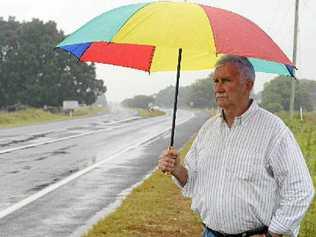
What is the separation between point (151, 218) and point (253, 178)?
5.12 m

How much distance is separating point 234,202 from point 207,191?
7.6 inches

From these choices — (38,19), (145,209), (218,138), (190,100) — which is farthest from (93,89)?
(190,100)

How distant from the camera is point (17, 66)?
6066 centimetres

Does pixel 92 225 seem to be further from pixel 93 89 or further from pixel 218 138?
pixel 93 89

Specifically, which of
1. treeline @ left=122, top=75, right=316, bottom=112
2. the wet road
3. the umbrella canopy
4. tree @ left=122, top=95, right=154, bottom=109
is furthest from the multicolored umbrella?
tree @ left=122, top=95, right=154, bottom=109

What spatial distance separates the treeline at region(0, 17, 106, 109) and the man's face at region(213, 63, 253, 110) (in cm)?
5572

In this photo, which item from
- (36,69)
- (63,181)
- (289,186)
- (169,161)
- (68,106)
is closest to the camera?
(289,186)

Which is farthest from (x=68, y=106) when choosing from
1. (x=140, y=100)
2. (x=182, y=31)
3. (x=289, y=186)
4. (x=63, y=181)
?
(x=140, y=100)

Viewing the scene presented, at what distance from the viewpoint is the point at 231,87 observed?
3.26m

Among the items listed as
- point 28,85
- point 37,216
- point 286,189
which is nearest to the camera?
point 286,189

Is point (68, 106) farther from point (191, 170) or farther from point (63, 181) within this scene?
point (191, 170)

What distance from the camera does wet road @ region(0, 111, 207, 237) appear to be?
818 centimetres

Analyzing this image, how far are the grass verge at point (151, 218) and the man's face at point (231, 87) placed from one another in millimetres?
4143

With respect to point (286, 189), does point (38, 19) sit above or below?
above
